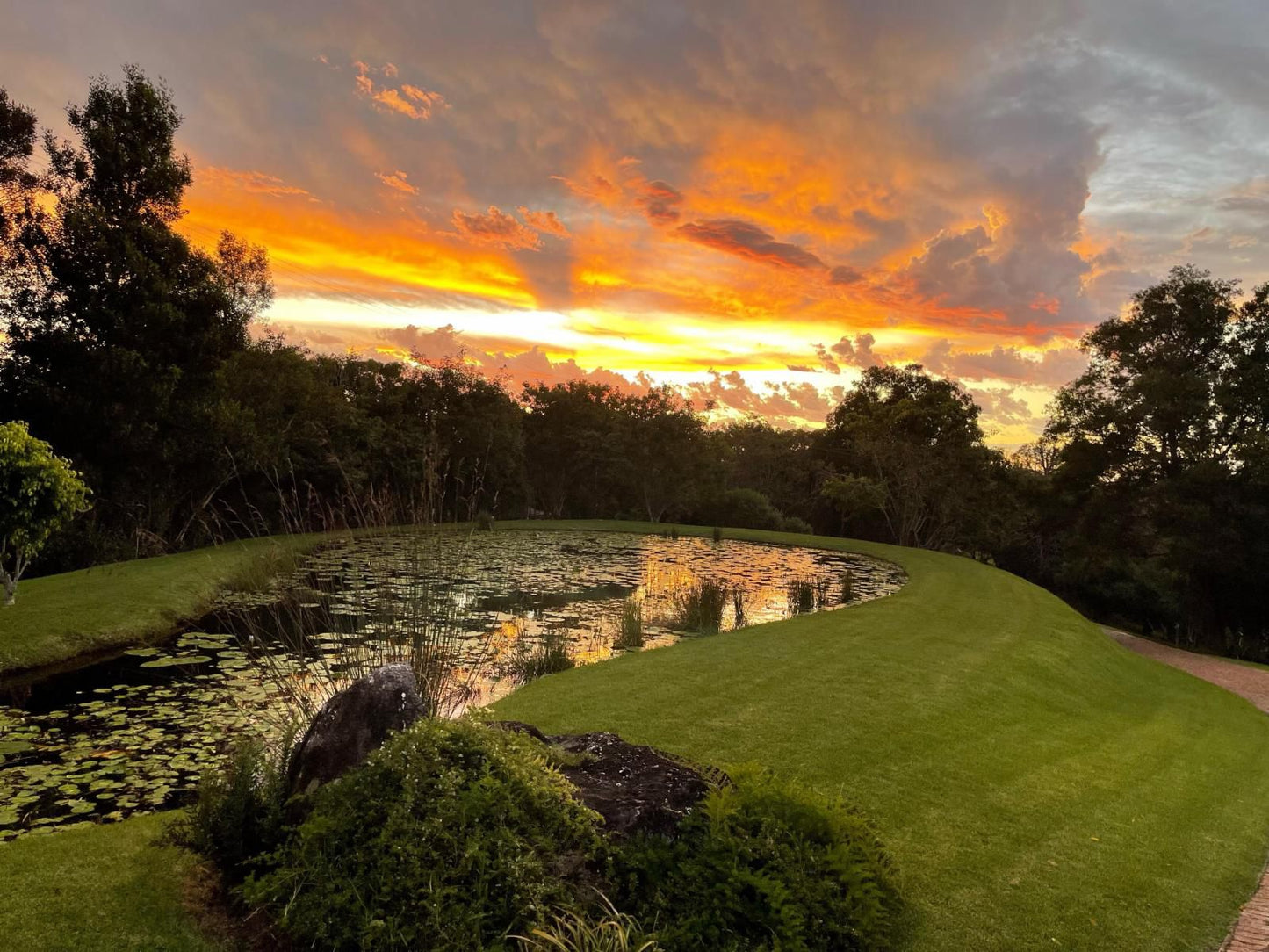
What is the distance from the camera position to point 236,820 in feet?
11.4

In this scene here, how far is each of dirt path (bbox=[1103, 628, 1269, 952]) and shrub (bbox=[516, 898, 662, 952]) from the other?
334 cm

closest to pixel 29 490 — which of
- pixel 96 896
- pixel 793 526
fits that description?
pixel 96 896

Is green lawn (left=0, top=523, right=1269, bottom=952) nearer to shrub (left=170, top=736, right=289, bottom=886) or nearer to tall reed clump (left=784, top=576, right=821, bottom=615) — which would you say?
shrub (left=170, top=736, right=289, bottom=886)

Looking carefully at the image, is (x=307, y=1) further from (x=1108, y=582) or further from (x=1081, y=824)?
(x=1108, y=582)

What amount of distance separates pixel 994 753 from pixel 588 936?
506 cm

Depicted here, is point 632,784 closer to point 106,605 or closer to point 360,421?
point 106,605

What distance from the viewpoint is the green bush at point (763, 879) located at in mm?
2801


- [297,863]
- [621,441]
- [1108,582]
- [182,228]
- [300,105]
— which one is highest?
[300,105]

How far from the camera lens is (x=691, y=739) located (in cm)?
597

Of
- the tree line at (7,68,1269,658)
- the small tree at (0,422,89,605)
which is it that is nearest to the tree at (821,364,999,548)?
the tree line at (7,68,1269,658)

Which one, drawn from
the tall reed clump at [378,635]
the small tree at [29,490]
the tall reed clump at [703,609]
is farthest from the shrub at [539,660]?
the small tree at [29,490]

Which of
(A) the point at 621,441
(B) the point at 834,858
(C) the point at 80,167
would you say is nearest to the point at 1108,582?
(A) the point at 621,441

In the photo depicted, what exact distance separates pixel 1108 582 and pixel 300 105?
104ft

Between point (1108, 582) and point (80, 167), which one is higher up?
point (80, 167)
